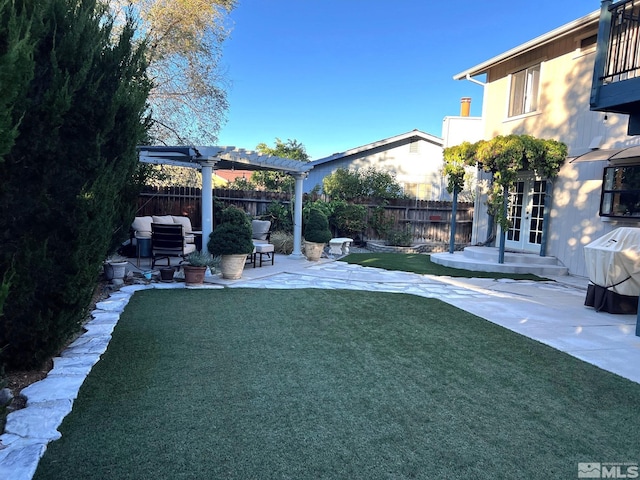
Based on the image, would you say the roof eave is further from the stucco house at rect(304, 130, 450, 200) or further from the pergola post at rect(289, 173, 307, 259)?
the stucco house at rect(304, 130, 450, 200)

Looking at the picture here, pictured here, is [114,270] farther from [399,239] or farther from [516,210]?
[516,210]

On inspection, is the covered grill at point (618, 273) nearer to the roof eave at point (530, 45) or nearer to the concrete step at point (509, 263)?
the concrete step at point (509, 263)

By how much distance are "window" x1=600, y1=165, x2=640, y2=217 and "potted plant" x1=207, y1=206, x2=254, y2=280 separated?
729 cm

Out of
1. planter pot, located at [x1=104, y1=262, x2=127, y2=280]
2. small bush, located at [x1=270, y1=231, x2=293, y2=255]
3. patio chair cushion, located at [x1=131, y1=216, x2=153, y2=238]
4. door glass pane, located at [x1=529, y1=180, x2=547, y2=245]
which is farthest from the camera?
small bush, located at [x1=270, y1=231, x2=293, y2=255]

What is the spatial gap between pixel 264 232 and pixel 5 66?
28.6 ft

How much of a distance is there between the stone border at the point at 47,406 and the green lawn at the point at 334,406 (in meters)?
0.07

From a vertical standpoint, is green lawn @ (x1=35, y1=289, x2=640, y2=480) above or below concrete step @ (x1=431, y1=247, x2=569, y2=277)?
below

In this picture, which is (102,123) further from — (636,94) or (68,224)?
(636,94)

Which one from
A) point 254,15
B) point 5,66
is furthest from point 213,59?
point 5,66

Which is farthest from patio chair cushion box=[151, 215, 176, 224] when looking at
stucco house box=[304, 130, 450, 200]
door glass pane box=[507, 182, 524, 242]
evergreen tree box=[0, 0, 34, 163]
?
stucco house box=[304, 130, 450, 200]

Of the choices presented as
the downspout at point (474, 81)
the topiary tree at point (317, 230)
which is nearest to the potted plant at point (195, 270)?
the topiary tree at point (317, 230)

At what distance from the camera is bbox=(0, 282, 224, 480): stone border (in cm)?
205

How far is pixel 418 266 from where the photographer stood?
394 inches

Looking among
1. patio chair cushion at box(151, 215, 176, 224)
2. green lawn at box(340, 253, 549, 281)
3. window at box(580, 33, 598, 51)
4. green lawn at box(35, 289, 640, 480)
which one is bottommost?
green lawn at box(340, 253, 549, 281)
